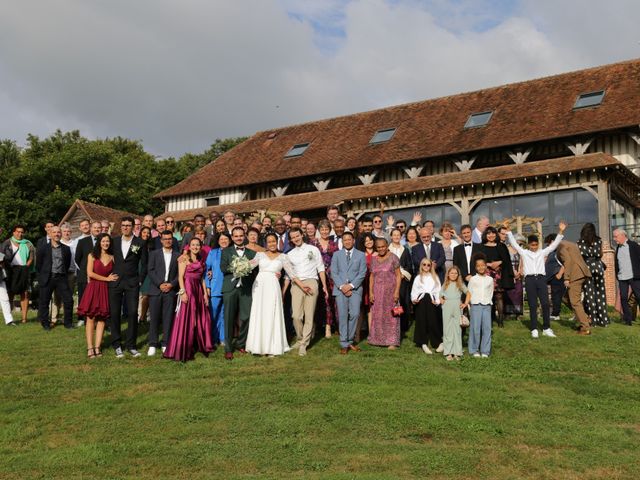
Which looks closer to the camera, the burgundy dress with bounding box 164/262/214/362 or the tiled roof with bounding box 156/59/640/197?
the burgundy dress with bounding box 164/262/214/362

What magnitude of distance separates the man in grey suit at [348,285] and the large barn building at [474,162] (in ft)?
35.6

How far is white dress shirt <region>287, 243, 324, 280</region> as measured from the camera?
1012 centimetres

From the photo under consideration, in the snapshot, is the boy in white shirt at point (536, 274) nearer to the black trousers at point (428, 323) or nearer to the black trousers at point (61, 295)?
the black trousers at point (428, 323)

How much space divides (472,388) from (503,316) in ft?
14.7

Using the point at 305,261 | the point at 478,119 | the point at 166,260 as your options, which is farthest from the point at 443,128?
the point at 166,260

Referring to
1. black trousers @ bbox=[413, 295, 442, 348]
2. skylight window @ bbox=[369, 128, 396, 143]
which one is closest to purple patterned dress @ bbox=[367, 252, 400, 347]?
black trousers @ bbox=[413, 295, 442, 348]

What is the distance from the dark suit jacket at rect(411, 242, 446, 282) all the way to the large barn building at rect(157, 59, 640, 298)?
901 centimetres

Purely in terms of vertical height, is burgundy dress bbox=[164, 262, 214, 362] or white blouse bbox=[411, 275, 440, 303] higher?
white blouse bbox=[411, 275, 440, 303]

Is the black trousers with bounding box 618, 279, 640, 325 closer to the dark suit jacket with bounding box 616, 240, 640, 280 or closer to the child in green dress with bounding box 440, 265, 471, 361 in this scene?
the dark suit jacket with bounding box 616, 240, 640, 280

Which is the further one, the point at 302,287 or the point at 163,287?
the point at 302,287

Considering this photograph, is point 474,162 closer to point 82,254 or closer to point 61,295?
point 82,254

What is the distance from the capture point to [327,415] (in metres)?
6.85

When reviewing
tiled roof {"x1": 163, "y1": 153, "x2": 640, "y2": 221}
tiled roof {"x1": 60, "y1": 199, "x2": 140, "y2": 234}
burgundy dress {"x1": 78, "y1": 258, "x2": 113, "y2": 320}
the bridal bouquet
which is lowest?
burgundy dress {"x1": 78, "y1": 258, "x2": 113, "y2": 320}

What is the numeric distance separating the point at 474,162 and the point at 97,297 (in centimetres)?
1690
